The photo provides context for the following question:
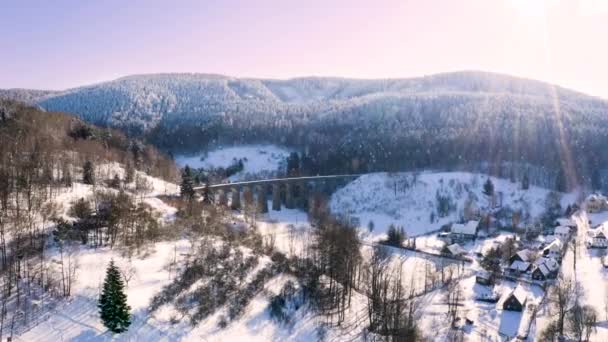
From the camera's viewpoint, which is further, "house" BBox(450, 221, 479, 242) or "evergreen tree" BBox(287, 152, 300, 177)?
"evergreen tree" BBox(287, 152, 300, 177)

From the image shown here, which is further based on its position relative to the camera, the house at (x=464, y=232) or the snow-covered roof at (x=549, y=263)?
the house at (x=464, y=232)

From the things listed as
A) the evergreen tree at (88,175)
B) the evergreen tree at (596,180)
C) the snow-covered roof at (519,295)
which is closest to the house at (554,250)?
the snow-covered roof at (519,295)

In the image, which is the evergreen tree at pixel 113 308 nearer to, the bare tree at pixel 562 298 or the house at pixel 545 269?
the bare tree at pixel 562 298

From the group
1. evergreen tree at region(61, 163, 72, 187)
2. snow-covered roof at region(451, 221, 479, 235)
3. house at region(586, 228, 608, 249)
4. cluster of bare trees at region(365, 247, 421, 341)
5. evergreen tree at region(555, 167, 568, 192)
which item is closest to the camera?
cluster of bare trees at region(365, 247, 421, 341)

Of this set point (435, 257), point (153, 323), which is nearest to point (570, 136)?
point (435, 257)

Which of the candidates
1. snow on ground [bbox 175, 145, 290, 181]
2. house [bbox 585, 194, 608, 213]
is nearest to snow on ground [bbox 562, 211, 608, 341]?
house [bbox 585, 194, 608, 213]

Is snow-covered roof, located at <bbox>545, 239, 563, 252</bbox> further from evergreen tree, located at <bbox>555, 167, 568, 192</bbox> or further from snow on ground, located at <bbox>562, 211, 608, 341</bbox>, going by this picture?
evergreen tree, located at <bbox>555, 167, 568, 192</bbox>

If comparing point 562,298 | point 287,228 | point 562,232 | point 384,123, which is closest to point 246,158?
point 384,123

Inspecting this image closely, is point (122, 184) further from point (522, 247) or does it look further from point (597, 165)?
point (597, 165)
